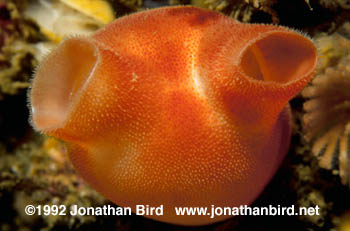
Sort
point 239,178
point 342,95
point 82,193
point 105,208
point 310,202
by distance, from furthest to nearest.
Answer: point 82,193 → point 105,208 → point 310,202 → point 342,95 → point 239,178

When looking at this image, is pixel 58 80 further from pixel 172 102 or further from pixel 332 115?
pixel 332 115

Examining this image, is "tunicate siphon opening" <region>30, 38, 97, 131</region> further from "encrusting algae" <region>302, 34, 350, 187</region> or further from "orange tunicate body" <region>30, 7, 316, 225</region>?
"encrusting algae" <region>302, 34, 350, 187</region>

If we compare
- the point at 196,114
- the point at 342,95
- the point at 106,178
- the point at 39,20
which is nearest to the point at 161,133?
the point at 196,114

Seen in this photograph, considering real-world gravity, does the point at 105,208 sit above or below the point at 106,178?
below

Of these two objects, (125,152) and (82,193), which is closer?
(125,152)

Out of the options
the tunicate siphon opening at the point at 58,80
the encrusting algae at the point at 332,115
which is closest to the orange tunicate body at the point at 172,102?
the tunicate siphon opening at the point at 58,80

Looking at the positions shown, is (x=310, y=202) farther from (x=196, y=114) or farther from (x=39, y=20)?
(x=39, y=20)
